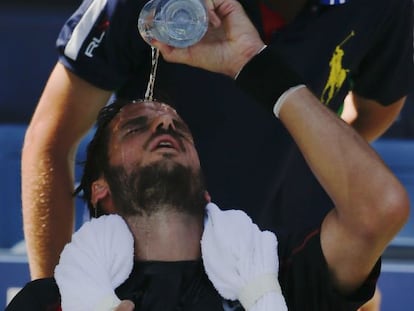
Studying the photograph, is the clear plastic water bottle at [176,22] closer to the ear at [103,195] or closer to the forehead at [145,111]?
the forehead at [145,111]

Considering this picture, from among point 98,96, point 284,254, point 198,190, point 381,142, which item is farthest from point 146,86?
point 381,142

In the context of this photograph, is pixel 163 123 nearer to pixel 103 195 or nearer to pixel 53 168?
pixel 103 195

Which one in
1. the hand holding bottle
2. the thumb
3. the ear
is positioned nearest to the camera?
the thumb

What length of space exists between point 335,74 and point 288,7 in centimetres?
18

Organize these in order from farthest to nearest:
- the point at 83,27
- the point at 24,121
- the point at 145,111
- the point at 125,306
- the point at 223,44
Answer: the point at 24,121 < the point at 83,27 < the point at 145,111 < the point at 223,44 < the point at 125,306

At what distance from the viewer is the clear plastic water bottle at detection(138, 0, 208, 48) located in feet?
6.53

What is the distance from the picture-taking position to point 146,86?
2.34 m

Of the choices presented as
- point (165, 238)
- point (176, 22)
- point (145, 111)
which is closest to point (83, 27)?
point (145, 111)

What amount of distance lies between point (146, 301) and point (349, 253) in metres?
0.34

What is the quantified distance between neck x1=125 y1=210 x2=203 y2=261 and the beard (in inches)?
0.6

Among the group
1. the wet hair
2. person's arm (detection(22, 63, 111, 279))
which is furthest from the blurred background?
the wet hair

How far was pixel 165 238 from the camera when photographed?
6.73 ft

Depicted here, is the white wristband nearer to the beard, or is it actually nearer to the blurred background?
the beard

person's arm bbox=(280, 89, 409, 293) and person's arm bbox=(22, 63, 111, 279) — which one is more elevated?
person's arm bbox=(280, 89, 409, 293)
